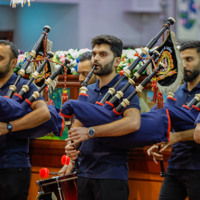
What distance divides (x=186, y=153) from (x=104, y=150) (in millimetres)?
650

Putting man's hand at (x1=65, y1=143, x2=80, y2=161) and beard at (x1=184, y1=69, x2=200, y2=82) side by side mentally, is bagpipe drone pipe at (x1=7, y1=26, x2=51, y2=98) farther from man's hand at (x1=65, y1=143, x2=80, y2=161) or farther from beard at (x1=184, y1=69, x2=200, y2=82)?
beard at (x1=184, y1=69, x2=200, y2=82)

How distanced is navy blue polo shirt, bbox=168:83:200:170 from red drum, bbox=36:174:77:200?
0.75 metres

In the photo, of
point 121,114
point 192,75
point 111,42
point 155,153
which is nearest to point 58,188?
point 155,153

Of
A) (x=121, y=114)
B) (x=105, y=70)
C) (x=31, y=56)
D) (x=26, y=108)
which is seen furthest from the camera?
(x=31, y=56)

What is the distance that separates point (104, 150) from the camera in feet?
9.95

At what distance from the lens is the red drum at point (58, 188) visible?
3545 millimetres

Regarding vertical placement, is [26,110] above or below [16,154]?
above

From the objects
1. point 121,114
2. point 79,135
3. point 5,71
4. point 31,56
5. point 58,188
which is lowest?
point 58,188

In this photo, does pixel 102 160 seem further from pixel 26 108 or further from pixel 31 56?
pixel 31 56

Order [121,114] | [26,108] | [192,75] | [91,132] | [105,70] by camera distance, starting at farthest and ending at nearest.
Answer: [192,75] < [26,108] < [105,70] < [121,114] < [91,132]

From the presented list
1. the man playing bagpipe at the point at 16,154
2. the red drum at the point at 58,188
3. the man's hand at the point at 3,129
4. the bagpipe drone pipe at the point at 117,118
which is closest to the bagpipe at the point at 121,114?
the bagpipe drone pipe at the point at 117,118

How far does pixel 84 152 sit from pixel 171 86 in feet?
2.50

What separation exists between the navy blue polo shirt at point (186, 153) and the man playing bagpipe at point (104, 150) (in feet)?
1.58

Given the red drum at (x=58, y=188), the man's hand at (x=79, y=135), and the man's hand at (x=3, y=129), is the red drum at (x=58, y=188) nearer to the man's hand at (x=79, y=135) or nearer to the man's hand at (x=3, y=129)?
the man's hand at (x=3, y=129)
